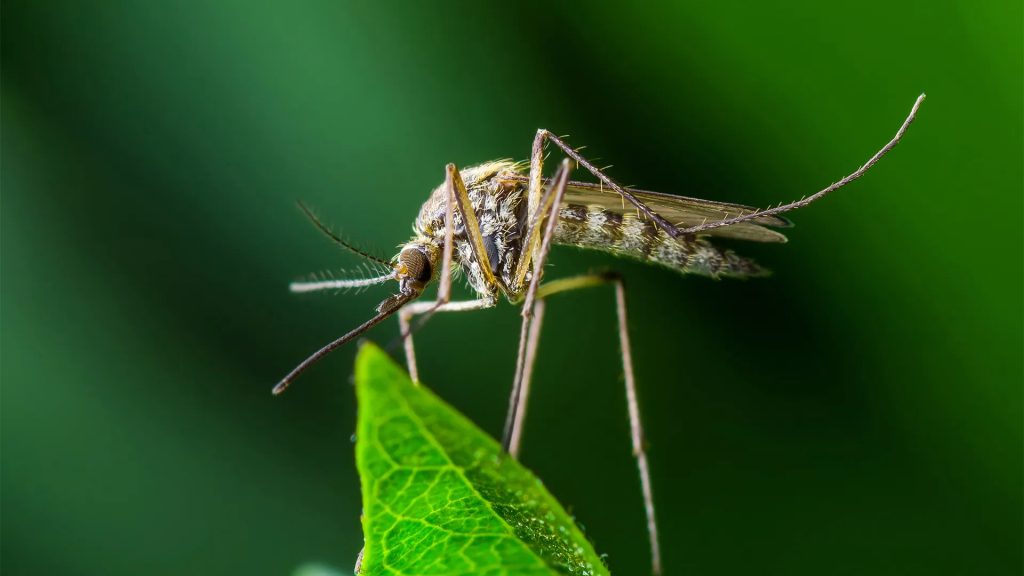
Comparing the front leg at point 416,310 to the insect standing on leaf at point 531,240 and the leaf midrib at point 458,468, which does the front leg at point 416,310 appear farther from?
the leaf midrib at point 458,468

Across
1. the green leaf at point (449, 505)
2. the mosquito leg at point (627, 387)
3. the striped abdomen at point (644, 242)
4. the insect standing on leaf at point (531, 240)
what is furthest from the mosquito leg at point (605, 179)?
the green leaf at point (449, 505)

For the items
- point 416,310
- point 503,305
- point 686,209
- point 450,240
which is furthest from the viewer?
point 503,305

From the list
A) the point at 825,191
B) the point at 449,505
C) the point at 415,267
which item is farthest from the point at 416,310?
the point at 449,505

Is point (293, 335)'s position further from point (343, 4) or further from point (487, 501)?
point (487, 501)

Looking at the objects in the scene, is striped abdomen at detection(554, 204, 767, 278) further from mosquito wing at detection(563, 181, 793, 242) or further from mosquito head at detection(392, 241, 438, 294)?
mosquito head at detection(392, 241, 438, 294)

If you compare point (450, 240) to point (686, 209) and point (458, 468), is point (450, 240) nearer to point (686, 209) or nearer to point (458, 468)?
point (686, 209)

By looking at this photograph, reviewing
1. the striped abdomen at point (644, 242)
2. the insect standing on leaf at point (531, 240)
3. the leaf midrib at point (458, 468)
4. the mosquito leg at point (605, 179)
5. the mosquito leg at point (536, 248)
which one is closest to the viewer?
the leaf midrib at point (458, 468)

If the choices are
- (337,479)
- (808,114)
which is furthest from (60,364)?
(808,114)
